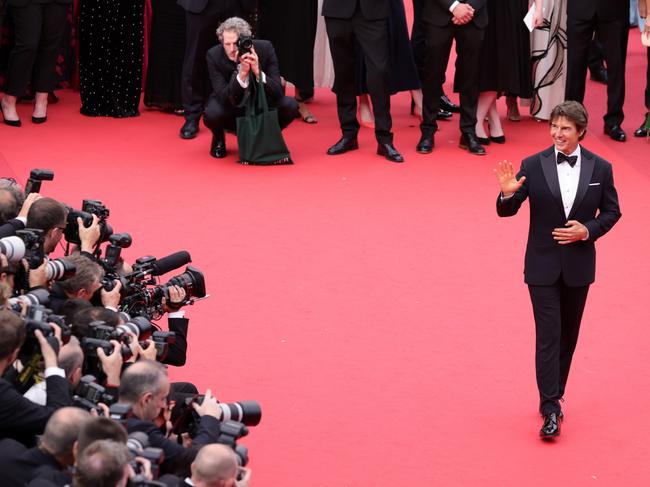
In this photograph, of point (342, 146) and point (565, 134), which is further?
point (342, 146)

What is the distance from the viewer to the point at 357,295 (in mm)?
Result: 7297

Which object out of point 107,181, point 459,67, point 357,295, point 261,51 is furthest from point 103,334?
point 459,67

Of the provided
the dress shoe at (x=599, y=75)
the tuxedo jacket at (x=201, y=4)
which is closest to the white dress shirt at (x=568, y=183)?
the tuxedo jacket at (x=201, y=4)

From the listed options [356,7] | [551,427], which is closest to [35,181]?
[551,427]

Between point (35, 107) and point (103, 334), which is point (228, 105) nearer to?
point (35, 107)

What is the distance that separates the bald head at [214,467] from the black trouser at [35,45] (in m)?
6.58

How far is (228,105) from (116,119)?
1484 mm

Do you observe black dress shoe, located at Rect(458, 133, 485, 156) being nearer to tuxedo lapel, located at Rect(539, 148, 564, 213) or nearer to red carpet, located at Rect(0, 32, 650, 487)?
red carpet, located at Rect(0, 32, 650, 487)

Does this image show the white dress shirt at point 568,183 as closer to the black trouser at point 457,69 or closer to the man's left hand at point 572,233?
the man's left hand at point 572,233

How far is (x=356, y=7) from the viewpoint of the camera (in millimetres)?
9383

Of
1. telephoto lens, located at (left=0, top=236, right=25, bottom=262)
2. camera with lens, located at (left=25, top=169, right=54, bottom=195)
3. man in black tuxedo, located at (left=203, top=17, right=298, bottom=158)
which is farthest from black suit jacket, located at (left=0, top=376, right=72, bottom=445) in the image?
man in black tuxedo, located at (left=203, top=17, right=298, bottom=158)

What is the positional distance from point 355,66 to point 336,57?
22 centimetres

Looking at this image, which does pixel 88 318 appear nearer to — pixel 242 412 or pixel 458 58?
pixel 242 412

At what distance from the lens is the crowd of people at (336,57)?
9523 millimetres
